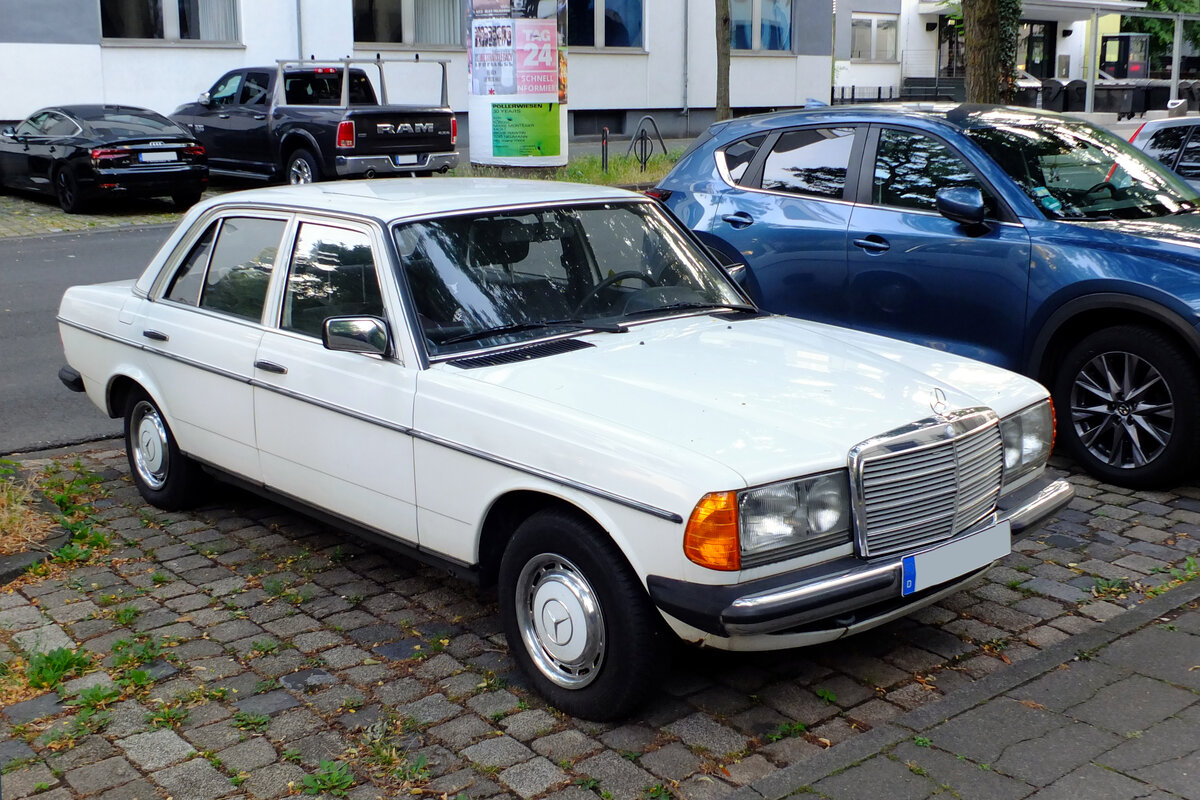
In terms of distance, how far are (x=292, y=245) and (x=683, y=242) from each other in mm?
1673

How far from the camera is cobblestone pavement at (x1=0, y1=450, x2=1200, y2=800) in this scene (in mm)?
3807

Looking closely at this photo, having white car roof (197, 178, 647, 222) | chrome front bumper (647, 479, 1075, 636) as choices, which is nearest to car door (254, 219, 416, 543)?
white car roof (197, 178, 647, 222)

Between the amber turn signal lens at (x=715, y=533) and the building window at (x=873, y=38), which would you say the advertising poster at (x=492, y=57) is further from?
the building window at (x=873, y=38)

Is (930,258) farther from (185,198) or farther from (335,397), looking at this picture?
(185,198)

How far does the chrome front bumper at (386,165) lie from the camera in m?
17.2

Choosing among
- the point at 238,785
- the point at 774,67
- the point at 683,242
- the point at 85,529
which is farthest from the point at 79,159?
the point at 774,67

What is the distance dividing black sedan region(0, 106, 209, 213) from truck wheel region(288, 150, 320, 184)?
3.85 feet

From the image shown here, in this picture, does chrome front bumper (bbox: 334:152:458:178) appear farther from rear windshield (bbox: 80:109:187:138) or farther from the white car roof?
the white car roof

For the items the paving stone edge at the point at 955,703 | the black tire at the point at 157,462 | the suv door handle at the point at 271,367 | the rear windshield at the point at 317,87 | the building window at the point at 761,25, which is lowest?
the paving stone edge at the point at 955,703

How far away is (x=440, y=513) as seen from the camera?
4.48m

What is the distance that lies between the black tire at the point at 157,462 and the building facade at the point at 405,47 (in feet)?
44.5

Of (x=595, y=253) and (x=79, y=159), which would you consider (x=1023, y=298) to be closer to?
(x=595, y=253)

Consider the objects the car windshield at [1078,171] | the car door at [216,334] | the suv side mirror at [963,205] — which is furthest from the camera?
the car windshield at [1078,171]

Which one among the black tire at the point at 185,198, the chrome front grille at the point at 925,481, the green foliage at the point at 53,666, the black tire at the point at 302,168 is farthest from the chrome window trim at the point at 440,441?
the black tire at the point at 185,198
